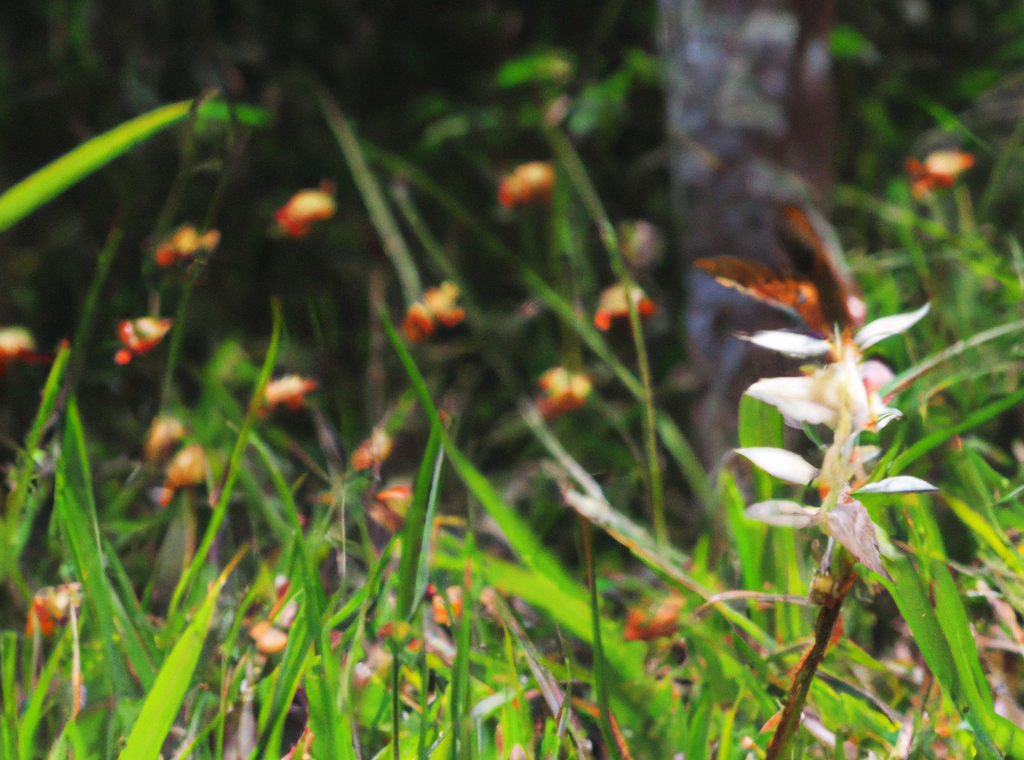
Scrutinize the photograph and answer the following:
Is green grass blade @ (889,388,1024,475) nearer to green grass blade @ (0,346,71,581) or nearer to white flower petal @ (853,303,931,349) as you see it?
white flower petal @ (853,303,931,349)

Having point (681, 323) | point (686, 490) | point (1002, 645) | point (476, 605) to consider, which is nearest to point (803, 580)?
point (1002, 645)

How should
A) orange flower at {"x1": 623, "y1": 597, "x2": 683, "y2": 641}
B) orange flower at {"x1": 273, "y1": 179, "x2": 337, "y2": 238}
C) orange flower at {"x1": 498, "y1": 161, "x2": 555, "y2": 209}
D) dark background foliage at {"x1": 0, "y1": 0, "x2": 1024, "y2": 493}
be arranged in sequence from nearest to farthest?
orange flower at {"x1": 623, "y1": 597, "x2": 683, "y2": 641}, orange flower at {"x1": 273, "y1": 179, "x2": 337, "y2": 238}, orange flower at {"x1": 498, "y1": 161, "x2": 555, "y2": 209}, dark background foliage at {"x1": 0, "y1": 0, "x2": 1024, "y2": 493}

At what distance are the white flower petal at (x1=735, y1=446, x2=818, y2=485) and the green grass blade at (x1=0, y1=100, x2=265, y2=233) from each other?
1.04ft

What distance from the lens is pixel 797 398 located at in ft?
1.10

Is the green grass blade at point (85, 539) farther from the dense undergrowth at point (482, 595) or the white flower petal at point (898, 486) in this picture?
the white flower petal at point (898, 486)

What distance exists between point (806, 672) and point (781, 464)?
86 millimetres

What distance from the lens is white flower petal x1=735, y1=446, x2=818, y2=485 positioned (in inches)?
13.2

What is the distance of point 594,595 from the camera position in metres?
0.34

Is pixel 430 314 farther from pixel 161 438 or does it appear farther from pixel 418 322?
pixel 161 438

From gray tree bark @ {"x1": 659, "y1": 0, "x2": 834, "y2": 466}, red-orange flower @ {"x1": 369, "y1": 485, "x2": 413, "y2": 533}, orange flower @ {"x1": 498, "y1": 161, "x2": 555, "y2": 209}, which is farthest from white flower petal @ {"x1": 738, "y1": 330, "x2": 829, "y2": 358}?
orange flower @ {"x1": 498, "y1": 161, "x2": 555, "y2": 209}

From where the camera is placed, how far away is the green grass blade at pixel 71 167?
1.12 feet

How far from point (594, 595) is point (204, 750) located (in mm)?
231

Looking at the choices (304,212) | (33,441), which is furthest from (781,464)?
(304,212)

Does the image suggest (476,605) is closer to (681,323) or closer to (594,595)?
(594,595)
